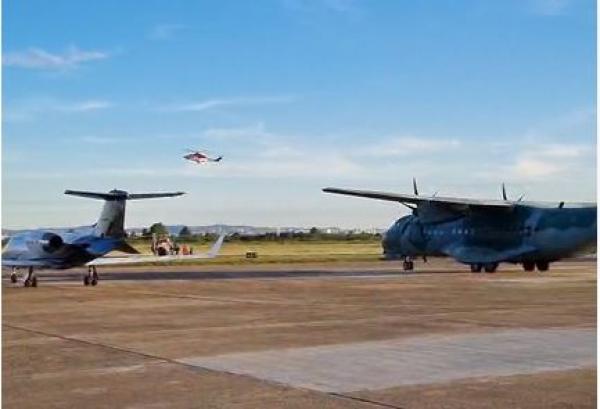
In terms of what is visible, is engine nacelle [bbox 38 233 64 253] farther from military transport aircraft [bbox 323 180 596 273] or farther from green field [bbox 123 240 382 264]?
green field [bbox 123 240 382 264]

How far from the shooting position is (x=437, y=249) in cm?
4069

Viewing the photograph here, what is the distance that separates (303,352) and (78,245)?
2088cm

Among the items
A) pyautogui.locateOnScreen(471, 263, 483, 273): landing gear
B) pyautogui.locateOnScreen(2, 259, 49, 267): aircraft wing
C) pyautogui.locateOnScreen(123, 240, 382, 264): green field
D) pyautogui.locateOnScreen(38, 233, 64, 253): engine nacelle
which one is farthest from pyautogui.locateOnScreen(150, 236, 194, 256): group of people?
pyautogui.locateOnScreen(2, 259, 49, 267): aircraft wing

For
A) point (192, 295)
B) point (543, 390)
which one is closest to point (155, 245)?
point (192, 295)

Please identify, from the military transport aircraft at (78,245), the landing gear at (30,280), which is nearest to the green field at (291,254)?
the military transport aircraft at (78,245)

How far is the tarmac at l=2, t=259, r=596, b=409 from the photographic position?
27.2 feet

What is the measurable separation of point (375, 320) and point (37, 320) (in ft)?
21.4

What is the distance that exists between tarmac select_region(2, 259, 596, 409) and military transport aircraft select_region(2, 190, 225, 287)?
8696 mm

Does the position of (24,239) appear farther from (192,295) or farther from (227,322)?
(227,322)

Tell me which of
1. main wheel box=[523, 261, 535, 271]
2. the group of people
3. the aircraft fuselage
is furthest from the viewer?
the group of people

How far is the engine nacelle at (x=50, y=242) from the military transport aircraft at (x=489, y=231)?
39.5ft

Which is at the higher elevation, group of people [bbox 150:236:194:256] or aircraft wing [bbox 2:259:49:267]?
group of people [bbox 150:236:194:256]

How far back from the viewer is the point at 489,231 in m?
38.8

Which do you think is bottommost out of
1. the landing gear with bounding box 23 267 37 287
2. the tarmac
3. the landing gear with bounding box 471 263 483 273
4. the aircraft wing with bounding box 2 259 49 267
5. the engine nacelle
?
the tarmac
